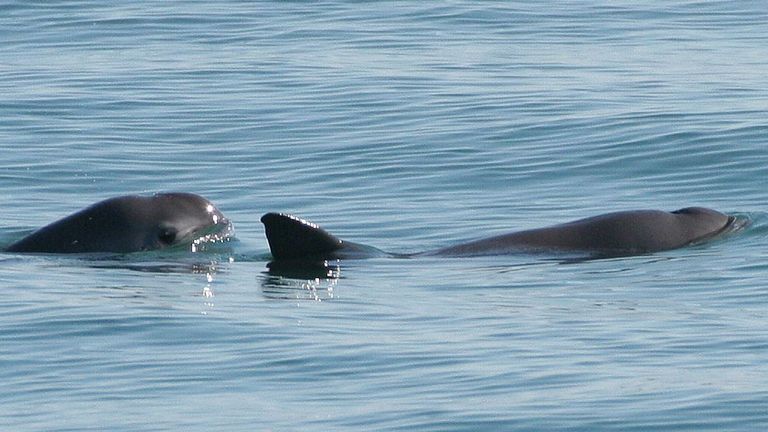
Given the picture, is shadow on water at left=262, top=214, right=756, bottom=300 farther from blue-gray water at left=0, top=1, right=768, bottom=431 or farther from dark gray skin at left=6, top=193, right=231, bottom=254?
dark gray skin at left=6, top=193, right=231, bottom=254

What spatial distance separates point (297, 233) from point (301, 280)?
0.65m

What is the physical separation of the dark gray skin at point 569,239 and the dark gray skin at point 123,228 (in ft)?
3.83

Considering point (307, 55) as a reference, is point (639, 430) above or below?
below

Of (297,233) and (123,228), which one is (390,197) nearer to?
(123,228)

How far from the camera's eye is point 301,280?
15.4 m

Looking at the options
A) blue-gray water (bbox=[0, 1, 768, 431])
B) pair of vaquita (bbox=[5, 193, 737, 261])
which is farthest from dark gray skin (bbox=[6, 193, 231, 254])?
blue-gray water (bbox=[0, 1, 768, 431])

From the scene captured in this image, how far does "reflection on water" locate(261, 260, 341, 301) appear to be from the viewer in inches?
580

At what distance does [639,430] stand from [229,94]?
17.0m

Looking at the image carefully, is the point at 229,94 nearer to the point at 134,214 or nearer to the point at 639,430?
the point at 134,214

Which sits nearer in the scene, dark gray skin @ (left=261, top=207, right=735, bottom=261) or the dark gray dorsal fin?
the dark gray dorsal fin

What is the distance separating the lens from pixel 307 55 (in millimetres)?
30250

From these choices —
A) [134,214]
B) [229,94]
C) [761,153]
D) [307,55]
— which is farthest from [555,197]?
[307,55]

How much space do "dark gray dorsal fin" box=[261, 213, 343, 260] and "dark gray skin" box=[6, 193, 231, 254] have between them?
1.12m

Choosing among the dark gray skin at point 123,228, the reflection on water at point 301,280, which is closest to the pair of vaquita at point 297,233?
the dark gray skin at point 123,228
